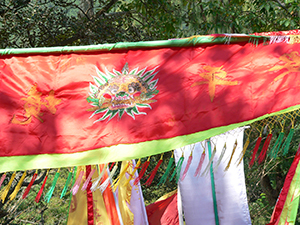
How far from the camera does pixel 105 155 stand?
1.61 metres

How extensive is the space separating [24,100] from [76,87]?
11.2 inches

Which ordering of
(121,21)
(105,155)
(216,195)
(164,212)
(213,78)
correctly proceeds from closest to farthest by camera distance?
1. (105,155)
2. (213,78)
3. (216,195)
4. (164,212)
5. (121,21)

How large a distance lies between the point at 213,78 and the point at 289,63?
423 mm

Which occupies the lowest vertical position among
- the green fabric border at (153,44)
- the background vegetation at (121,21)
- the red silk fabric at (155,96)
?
the red silk fabric at (155,96)

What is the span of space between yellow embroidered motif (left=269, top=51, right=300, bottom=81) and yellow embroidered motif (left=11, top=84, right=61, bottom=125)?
3.90 ft

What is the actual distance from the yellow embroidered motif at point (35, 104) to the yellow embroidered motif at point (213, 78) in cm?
76

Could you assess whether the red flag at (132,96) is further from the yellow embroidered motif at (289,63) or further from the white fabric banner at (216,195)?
the white fabric banner at (216,195)

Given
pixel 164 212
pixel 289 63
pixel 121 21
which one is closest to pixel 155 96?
pixel 289 63

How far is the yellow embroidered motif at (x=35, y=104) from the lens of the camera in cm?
171

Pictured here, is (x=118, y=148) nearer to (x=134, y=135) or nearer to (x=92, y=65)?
(x=134, y=135)

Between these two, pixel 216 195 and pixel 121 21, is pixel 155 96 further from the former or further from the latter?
pixel 121 21

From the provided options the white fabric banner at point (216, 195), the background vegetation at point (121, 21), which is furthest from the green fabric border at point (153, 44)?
the background vegetation at point (121, 21)

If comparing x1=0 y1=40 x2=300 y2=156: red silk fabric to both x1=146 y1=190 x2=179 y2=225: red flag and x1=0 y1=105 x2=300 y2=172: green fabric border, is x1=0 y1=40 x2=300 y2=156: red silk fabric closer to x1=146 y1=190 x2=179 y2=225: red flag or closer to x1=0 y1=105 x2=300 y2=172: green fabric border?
x1=0 y1=105 x2=300 y2=172: green fabric border

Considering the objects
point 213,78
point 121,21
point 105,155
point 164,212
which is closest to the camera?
point 105,155
